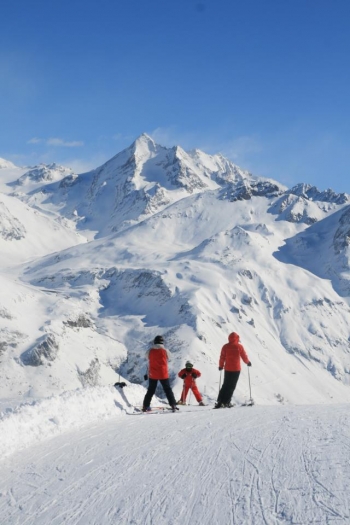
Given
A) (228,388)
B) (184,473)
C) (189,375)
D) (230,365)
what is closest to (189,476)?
(184,473)

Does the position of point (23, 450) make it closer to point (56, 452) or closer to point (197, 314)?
point (56, 452)

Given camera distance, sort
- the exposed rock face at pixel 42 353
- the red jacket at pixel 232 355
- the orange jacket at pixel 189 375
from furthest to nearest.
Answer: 1. the exposed rock face at pixel 42 353
2. the orange jacket at pixel 189 375
3. the red jacket at pixel 232 355

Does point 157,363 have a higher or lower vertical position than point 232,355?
higher

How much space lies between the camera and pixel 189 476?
7918mm

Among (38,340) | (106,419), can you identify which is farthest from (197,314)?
(106,419)

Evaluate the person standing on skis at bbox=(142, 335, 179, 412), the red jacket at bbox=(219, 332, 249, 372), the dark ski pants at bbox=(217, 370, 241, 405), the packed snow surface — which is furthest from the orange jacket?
the packed snow surface

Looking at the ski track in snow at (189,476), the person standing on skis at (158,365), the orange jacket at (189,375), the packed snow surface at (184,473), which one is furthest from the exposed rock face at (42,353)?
the ski track in snow at (189,476)

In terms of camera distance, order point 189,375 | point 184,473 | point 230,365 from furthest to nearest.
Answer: point 189,375 → point 230,365 → point 184,473

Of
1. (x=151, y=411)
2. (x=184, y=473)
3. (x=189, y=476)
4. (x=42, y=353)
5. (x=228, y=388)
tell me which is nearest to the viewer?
(x=189, y=476)

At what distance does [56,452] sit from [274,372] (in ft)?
490

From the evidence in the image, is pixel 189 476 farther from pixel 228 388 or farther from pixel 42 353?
pixel 42 353

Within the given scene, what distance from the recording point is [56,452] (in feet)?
32.6

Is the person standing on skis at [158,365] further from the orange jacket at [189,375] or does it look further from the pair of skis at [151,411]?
the orange jacket at [189,375]

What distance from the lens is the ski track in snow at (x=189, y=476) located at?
658cm
